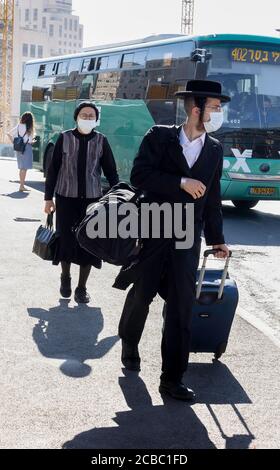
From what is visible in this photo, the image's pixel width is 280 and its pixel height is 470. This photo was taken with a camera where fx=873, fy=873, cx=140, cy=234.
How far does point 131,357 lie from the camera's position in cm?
573

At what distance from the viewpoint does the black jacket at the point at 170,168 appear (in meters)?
5.17

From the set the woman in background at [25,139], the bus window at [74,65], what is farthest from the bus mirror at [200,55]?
the bus window at [74,65]

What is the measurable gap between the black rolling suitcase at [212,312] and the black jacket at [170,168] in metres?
0.66

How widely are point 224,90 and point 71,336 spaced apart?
1015 cm

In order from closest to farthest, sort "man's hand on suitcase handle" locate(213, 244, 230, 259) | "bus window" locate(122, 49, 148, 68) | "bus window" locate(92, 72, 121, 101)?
"man's hand on suitcase handle" locate(213, 244, 230, 259) < "bus window" locate(122, 49, 148, 68) < "bus window" locate(92, 72, 121, 101)

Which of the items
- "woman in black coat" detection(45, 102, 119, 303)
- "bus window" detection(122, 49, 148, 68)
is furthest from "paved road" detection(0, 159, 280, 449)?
"bus window" detection(122, 49, 148, 68)

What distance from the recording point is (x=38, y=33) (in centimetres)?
17175

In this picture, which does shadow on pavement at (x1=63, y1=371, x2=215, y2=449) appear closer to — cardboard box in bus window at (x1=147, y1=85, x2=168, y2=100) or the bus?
the bus

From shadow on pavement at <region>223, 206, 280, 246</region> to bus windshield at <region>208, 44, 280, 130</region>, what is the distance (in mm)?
1743

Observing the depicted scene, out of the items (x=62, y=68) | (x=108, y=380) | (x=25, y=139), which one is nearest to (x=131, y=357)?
(x=108, y=380)

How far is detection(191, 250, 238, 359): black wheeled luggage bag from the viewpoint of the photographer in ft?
19.1

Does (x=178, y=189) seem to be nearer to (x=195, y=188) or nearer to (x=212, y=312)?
(x=195, y=188)
